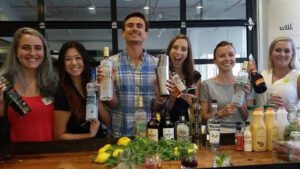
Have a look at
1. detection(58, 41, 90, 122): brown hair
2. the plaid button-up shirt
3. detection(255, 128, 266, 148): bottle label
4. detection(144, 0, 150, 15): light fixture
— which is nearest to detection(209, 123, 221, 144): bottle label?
detection(255, 128, 266, 148): bottle label

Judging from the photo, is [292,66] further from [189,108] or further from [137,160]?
[137,160]

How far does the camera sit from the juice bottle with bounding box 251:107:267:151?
5.41 feet

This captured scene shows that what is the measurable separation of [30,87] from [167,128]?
805 mm

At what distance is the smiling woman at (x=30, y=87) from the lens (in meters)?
1.77

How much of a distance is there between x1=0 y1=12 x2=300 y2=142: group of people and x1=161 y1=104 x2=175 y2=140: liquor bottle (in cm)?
11

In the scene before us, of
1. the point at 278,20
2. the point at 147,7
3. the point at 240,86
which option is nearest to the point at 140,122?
the point at 240,86

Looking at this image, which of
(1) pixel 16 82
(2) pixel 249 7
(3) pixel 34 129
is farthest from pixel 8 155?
(2) pixel 249 7

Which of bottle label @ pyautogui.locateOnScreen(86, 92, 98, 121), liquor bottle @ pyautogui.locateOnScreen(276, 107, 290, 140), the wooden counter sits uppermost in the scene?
bottle label @ pyautogui.locateOnScreen(86, 92, 98, 121)

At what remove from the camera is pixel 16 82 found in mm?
1800

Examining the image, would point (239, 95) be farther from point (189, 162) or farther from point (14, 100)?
point (14, 100)

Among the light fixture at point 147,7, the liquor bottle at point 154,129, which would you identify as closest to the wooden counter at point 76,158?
the liquor bottle at point 154,129

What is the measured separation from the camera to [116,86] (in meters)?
2.03

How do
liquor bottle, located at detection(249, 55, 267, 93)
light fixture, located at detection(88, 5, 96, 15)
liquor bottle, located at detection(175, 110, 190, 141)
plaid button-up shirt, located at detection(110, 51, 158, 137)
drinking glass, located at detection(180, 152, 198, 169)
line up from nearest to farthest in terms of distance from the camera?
drinking glass, located at detection(180, 152, 198, 169) → liquor bottle, located at detection(175, 110, 190, 141) → liquor bottle, located at detection(249, 55, 267, 93) → plaid button-up shirt, located at detection(110, 51, 158, 137) → light fixture, located at detection(88, 5, 96, 15)

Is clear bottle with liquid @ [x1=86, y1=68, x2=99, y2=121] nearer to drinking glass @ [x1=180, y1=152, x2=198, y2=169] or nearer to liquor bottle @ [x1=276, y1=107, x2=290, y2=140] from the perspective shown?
drinking glass @ [x1=180, y1=152, x2=198, y2=169]
